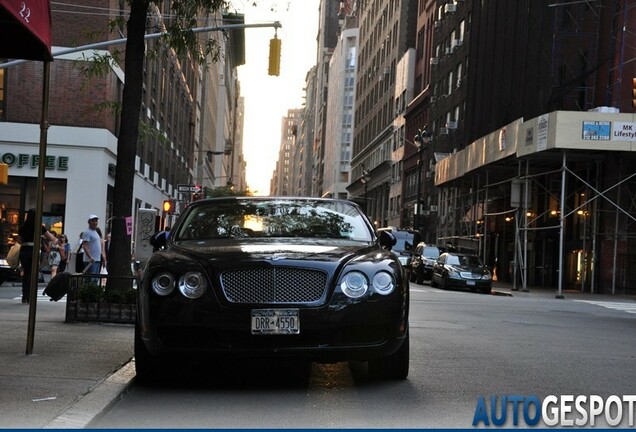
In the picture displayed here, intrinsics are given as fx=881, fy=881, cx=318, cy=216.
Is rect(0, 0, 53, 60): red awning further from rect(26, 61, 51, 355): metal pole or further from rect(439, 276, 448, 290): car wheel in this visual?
rect(439, 276, 448, 290): car wheel

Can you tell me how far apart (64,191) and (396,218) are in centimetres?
4685

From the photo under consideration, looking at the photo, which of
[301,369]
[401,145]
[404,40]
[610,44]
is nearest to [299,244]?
[301,369]

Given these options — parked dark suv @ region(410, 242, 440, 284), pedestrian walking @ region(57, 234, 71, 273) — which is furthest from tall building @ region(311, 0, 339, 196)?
pedestrian walking @ region(57, 234, 71, 273)

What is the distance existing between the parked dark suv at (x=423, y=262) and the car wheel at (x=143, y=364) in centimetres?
3048

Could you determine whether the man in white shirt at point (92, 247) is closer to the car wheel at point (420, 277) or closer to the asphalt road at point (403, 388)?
the asphalt road at point (403, 388)

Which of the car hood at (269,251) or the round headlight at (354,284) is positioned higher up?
the car hood at (269,251)

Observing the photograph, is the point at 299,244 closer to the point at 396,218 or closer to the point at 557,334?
the point at 557,334

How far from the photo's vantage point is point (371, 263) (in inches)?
284

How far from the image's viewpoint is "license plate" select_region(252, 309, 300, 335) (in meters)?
6.82

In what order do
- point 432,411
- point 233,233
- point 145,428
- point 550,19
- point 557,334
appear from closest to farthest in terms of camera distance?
1. point 145,428
2. point 432,411
3. point 233,233
4. point 557,334
5. point 550,19

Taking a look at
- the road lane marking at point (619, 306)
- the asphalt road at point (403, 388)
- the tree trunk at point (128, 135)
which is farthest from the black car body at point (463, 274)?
the tree trunk at point (128, 135)

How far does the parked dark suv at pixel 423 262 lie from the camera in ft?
124

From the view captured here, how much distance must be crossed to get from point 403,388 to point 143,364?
2.20m
